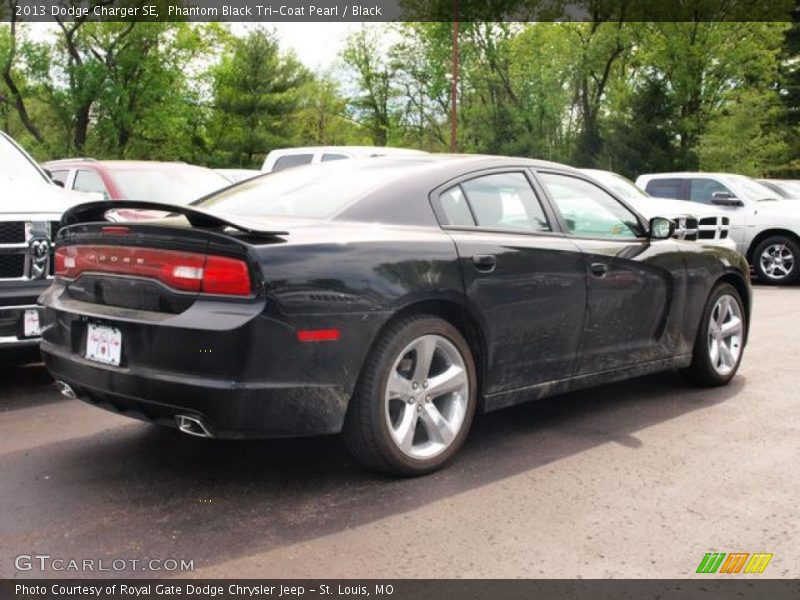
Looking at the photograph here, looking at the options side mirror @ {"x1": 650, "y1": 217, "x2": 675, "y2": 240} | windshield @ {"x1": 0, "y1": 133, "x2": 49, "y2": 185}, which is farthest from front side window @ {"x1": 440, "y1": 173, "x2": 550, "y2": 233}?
windshield @ {"x1": 0, "y1": 133, "x2": 49, "y2": 185}

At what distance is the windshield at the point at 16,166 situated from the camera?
21.8 feet

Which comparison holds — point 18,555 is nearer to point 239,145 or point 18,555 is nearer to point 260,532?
point 260,532

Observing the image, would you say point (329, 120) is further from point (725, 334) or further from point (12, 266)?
point (725, 334)

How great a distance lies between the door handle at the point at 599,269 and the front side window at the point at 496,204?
33 cm

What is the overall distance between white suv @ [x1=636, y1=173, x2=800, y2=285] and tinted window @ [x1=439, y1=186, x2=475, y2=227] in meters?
10.7

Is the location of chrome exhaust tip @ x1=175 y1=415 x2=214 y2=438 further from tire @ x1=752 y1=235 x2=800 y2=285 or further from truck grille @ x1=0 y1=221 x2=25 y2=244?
tire @ x1=752 y1=235 x2=800 y2=285

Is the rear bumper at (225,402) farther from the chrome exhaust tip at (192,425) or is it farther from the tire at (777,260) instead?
the tire at (777,260)

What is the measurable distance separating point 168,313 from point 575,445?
2204 mm

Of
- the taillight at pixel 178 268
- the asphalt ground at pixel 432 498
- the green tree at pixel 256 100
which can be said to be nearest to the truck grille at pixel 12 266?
the asphalt ground at pixel 432 498

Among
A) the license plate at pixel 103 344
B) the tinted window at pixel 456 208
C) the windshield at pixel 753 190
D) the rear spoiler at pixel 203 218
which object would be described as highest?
the windshield at pixel 753 190

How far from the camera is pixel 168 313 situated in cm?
342

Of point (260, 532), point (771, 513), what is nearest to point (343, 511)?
point (260, 532)

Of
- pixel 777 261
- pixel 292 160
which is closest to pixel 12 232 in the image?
pixel 292 160

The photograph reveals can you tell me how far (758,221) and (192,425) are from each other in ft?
41.1
